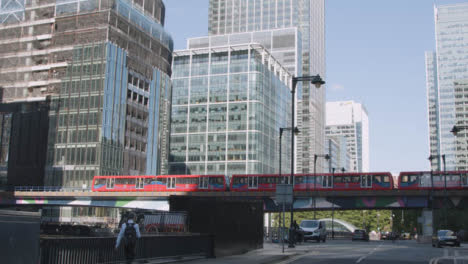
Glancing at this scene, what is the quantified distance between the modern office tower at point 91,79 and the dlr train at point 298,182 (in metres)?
25.1

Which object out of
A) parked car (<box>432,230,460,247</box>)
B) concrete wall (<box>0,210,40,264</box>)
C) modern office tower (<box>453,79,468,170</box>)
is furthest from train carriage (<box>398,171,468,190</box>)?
modern office tower (<box>453,79,468,170</box>)

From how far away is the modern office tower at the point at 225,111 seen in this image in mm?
136538

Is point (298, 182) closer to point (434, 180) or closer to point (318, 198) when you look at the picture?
point (318, 198)

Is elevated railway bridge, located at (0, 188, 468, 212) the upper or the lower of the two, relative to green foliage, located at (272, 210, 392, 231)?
upper

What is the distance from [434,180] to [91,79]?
6319 centimetres

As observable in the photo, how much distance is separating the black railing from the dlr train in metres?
38.6

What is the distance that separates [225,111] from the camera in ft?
459

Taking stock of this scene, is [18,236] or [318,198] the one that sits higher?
[318,198]

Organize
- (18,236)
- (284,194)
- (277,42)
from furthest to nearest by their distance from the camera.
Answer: (277,42), (284,194), (18,236)

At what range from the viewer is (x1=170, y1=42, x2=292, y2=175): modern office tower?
137m

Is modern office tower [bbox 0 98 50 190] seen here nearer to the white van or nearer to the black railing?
the white van

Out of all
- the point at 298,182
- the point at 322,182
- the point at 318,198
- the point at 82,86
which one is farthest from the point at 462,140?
the point at 322,182

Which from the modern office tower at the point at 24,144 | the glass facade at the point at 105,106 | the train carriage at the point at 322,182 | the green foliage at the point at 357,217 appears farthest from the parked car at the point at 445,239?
the modern office tower at the point at 24,144

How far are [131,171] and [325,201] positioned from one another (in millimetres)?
47251
